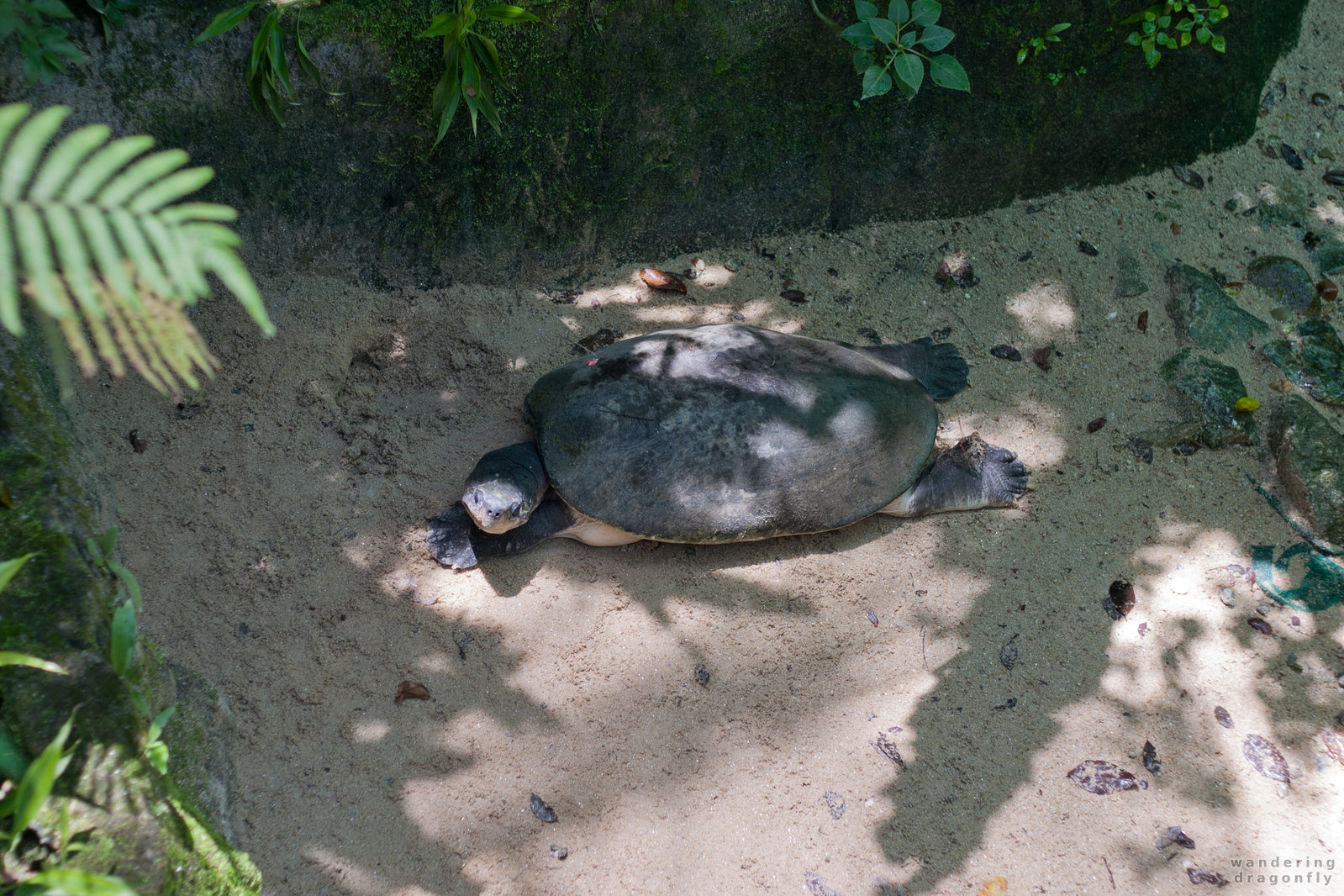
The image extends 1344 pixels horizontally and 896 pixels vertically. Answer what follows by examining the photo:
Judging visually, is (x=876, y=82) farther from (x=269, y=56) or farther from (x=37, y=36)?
(x=37, y=36)

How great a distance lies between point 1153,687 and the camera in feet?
9.89

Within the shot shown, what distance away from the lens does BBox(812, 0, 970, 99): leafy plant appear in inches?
141

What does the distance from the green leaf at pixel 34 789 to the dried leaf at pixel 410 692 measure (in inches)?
53.3

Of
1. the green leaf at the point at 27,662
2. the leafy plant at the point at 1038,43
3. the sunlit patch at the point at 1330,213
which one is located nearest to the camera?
Answer: the green leaf at the point at 27,662

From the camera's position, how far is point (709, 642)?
10.4 ft

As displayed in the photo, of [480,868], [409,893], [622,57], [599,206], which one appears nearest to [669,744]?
[480,868]

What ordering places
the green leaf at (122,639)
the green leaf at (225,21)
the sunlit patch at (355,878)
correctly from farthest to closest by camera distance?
the green leaf at (225,21) → the sunlit patch at (355,878) → the green leaf at (122,639)

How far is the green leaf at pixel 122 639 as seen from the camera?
1.87m

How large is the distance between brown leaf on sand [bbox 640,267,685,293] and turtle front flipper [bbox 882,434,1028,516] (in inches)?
65.0

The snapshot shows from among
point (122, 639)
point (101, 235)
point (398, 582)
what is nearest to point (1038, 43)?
point (398, 582)

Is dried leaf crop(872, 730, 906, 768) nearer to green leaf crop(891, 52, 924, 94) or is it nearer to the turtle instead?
the turtle

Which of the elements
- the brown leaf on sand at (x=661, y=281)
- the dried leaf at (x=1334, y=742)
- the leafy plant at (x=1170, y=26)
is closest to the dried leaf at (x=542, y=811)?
the brown leaf on sand at (x=661, y=281)

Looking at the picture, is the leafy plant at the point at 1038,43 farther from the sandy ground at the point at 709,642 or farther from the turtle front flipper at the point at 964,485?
the turtle front flipper at the point at 964,485

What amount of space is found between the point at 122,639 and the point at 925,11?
3.95m
